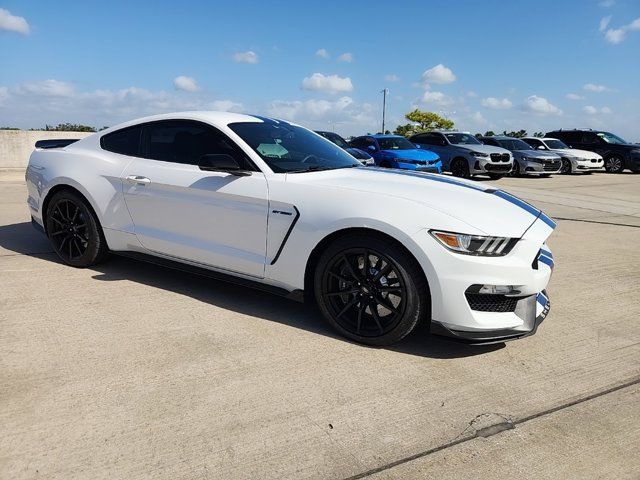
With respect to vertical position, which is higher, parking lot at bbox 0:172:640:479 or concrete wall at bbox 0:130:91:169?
concrete wall at bbox 0:130:91:169

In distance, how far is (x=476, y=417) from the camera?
248 cm

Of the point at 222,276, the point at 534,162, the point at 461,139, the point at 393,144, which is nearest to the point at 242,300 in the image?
the point at 222,276

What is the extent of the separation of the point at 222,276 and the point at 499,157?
45.9 ft

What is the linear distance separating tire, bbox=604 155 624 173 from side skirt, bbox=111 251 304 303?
21706 mm

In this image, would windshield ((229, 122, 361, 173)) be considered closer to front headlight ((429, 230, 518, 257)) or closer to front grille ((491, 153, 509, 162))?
front headlight ((429, 230, 518, 257))

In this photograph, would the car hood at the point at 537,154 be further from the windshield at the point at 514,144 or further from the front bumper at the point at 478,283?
the front bumper at the point at 478,283

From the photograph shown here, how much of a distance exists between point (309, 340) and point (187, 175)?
61.6 inches

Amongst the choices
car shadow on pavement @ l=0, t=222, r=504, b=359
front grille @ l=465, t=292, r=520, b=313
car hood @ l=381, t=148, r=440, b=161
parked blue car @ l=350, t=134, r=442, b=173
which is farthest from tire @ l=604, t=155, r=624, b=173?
front grille @ l=465, t=292, r=520, b=313

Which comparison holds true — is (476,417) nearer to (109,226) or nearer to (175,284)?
(175,284)

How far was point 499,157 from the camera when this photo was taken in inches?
627

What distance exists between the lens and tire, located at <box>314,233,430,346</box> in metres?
3.01

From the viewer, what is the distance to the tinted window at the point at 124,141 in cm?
433

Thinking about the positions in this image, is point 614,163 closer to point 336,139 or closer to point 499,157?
point 499,157

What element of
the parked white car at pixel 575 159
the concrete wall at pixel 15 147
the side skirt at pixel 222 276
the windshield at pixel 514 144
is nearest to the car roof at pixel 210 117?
the side skirt at pixel 222 276
